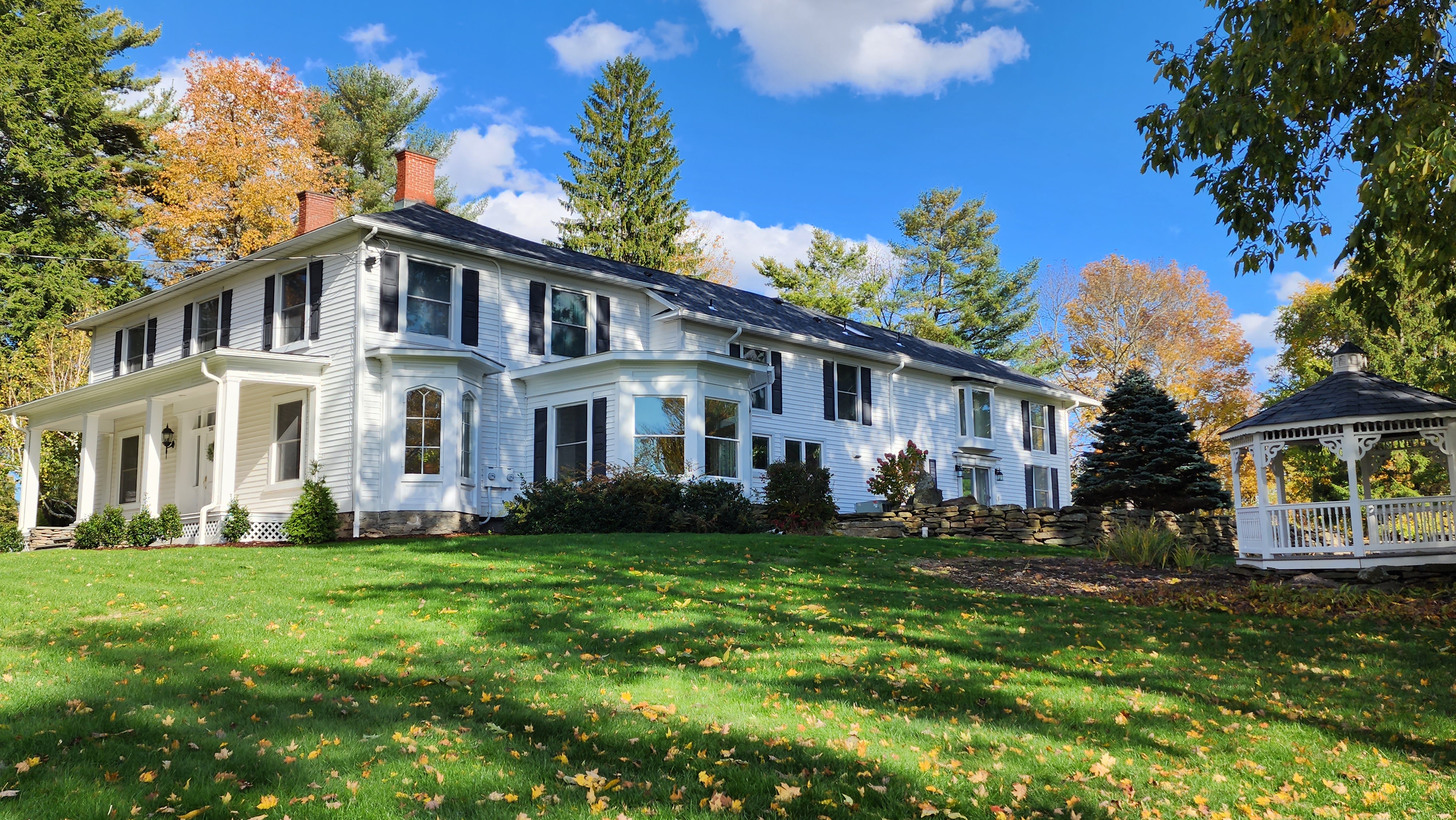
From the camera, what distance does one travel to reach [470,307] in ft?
61.2

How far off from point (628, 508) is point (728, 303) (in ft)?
29.3

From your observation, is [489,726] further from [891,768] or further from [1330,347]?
[1330,347]

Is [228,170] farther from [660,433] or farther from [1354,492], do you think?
[1354,492]

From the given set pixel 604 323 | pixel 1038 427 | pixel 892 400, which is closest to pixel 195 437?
pixel 604 323

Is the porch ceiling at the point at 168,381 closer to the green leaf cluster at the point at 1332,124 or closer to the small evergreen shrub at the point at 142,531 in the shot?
the small evergreen shrub at the point at 142,531

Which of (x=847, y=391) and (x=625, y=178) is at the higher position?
(x=625, y=178)

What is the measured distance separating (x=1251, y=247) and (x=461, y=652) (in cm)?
837

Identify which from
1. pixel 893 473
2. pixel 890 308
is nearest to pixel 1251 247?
pixel 893 473

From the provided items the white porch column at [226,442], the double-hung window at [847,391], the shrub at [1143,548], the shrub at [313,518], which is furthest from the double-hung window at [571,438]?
the shrub at [1143,548]

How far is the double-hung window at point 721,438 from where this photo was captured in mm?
18641

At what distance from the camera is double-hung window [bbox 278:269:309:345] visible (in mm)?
18609

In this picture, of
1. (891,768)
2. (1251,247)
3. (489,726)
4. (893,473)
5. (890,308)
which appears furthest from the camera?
(890,308)

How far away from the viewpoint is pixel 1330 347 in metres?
35.0

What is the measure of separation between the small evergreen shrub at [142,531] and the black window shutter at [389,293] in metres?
5.14
